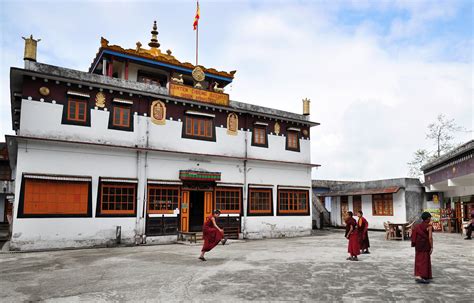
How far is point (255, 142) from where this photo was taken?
2044 cm

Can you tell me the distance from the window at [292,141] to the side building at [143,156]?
0.07 meters

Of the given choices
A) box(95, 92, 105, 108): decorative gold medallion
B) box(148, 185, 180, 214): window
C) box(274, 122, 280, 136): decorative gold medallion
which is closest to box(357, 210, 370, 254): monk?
box(148, 185, 180, 214): window

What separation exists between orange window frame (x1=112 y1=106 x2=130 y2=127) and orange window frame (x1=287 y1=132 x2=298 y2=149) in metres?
9.05

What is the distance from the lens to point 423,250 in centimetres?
852

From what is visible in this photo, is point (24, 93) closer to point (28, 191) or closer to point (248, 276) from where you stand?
point (28, 191)

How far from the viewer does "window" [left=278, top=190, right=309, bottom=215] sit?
69.3 feet

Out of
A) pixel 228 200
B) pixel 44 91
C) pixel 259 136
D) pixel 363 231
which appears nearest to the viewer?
pixel 363 231

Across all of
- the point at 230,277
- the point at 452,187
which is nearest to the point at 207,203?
the point at 230,277

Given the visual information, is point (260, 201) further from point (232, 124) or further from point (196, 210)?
point (232, 124)

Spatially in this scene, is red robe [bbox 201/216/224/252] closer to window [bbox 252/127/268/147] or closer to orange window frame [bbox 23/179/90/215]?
orange window frame [bbox 23/179/90/215]

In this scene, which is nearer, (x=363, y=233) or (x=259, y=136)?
(x=363, y=233)

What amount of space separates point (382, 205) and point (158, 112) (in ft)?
52.6

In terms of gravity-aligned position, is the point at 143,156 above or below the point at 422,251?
above

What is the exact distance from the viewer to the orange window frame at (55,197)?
46.6 ft
